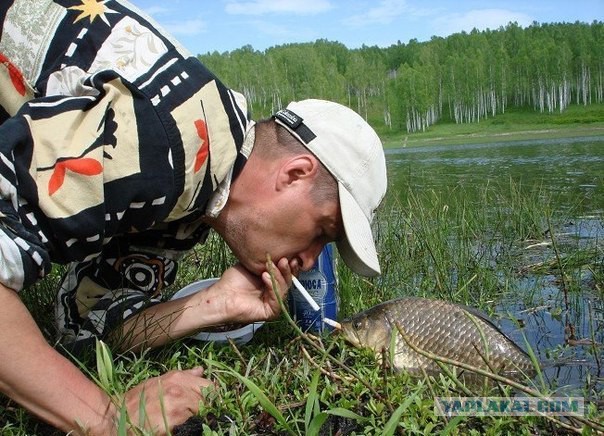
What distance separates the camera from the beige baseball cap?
212 centimetres

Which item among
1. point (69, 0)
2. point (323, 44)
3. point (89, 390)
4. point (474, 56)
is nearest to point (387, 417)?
point (89, 390)

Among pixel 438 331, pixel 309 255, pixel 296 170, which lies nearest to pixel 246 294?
pixel 309 255

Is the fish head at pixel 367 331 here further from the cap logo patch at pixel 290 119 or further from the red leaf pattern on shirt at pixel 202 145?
the red leaf pattern on shirt at pixel 202 145

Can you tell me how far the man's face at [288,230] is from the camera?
211 centimetres

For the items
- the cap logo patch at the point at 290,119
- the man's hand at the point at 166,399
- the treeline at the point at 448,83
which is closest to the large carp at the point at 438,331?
the man's hand at the point at 166,399

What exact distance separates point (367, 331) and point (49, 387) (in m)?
1.37

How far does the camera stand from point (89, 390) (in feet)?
5.63

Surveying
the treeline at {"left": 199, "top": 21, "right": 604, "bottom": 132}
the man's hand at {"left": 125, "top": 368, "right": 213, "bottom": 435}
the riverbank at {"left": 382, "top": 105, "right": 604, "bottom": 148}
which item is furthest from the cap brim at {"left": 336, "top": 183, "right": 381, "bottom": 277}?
the treeline at {"left": 199, "top": 21, "right": 604, "bottom": 132}

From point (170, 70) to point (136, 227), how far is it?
1.56ft

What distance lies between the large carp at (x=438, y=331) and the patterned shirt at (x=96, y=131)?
978 mm

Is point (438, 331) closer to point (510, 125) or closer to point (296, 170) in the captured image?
point (296, 170)

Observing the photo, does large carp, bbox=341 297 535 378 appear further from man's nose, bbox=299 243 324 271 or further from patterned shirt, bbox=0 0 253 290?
patterned shirt, bbox=0 0 253 290

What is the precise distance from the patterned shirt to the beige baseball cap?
0.22 m

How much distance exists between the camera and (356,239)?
6.99ft
